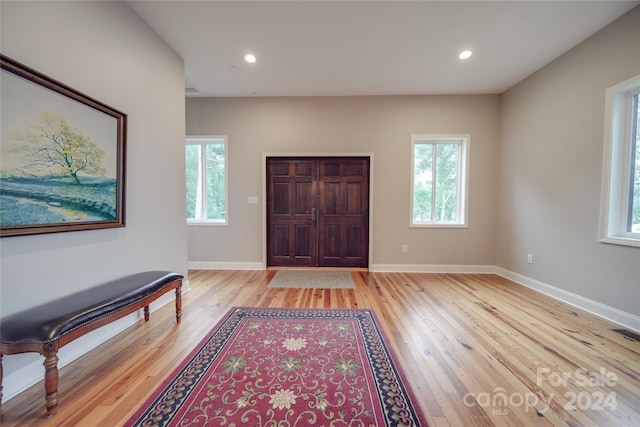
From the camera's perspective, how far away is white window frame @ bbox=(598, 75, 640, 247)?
7.50ft

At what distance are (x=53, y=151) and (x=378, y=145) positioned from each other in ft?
12.6

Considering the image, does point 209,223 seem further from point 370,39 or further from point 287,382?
point 370,39

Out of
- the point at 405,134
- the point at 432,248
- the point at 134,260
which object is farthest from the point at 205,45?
the point at 432,248

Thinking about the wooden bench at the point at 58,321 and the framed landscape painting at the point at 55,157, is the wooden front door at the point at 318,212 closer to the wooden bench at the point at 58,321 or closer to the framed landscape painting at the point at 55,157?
the framed landscape painting at the point at 55,157

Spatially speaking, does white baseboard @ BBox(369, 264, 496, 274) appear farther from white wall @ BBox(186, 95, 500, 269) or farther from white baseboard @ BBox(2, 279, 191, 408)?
white baseboard @ BBox(2, 279, 191, 408)

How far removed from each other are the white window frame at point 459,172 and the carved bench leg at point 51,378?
13.7 feet

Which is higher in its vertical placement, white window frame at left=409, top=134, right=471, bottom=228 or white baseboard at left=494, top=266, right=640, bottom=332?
white window frame at left=409, top=134, right=471, bottom=228

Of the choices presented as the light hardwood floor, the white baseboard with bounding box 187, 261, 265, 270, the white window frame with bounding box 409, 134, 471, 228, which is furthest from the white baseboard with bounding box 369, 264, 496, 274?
the white baseboard with bounding box 187, 261, 265, 270

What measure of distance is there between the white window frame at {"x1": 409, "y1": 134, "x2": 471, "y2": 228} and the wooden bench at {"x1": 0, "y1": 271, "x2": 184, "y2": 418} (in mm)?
3898

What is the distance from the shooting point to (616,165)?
2336 millimetres

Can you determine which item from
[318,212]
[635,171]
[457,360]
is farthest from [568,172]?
[318,212]

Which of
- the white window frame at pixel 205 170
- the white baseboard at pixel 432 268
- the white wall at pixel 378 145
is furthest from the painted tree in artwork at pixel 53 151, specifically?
the white baseboard at pixel 432 268

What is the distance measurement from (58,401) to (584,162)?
5050 mm

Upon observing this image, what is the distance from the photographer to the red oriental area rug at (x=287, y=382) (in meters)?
1.21
